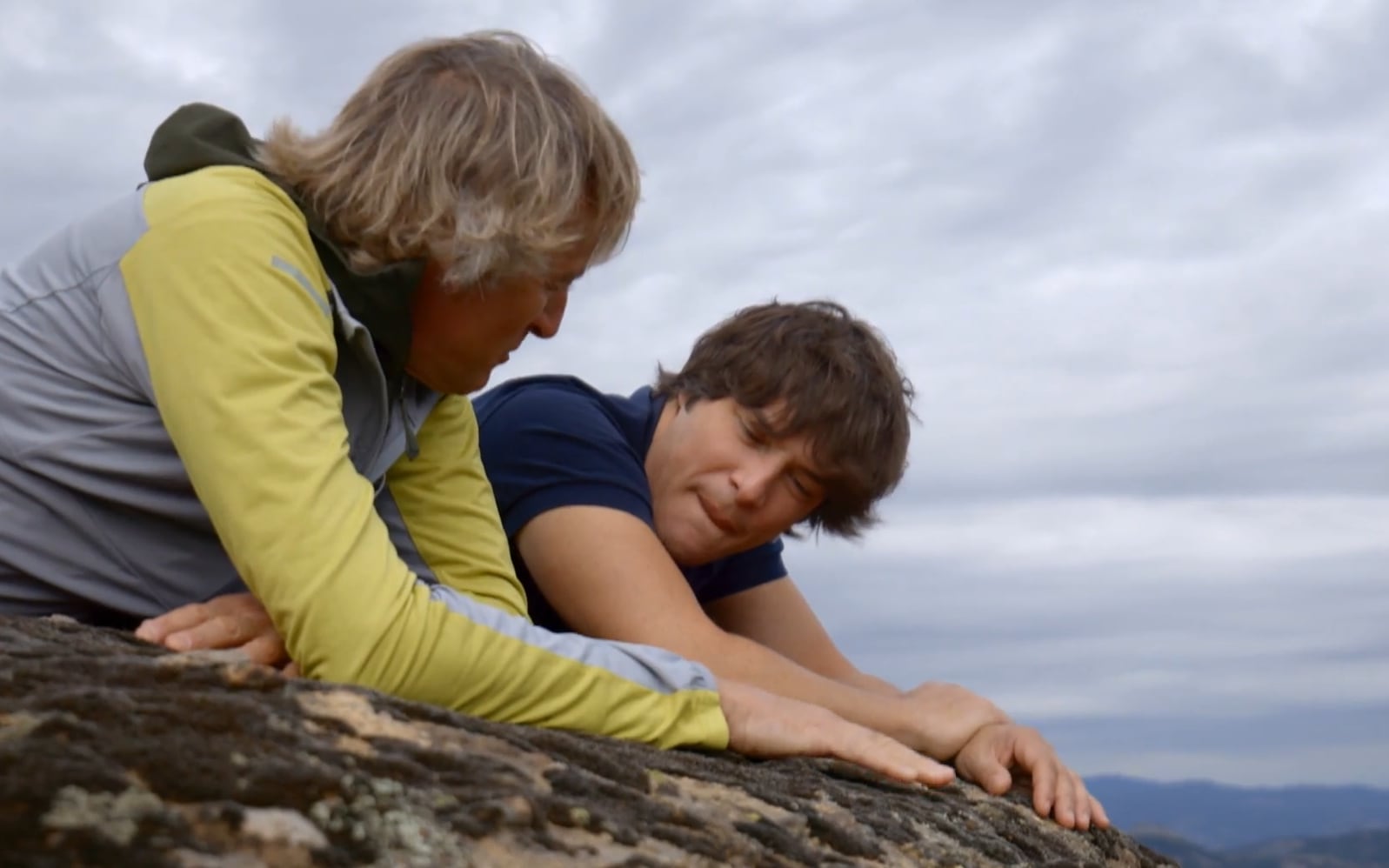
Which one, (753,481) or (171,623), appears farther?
(753,481)

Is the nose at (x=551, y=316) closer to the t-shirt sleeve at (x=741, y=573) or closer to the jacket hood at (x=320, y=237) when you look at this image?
the jacket hood at (x=320, y=237)

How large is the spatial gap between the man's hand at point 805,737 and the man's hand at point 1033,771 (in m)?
0.55

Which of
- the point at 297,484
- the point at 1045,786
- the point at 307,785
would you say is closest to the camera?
the point at 307,785

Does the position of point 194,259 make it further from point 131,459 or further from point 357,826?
point 357,826

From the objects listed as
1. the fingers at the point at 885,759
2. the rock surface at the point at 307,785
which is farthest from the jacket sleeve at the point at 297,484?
the fingers at the point at 885,759

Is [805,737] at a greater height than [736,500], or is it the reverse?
[736,500]

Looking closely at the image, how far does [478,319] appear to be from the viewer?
3.21 m

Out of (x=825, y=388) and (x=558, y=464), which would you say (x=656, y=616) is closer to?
(x=558, y=464)

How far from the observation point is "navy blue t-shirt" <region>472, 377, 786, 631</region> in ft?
14.2

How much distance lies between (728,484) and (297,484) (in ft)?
7.75

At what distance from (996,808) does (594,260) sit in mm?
1545

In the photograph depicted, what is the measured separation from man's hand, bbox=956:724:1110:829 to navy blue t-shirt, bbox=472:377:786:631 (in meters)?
1.11

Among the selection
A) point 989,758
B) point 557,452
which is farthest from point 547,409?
point 989,758

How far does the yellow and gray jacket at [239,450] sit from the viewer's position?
2.46 m
